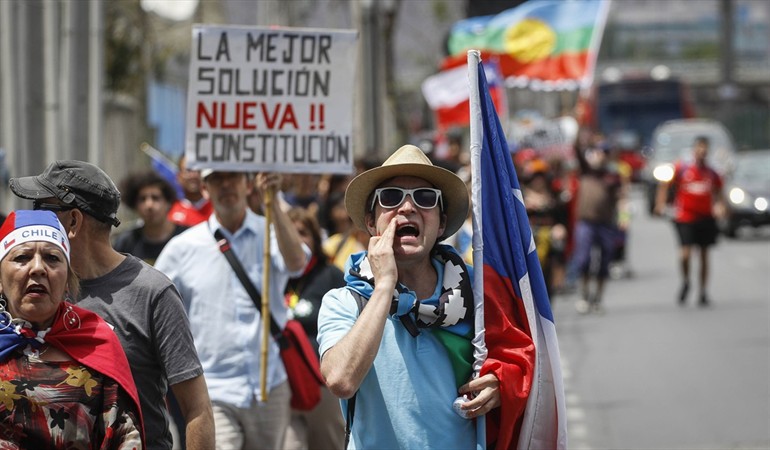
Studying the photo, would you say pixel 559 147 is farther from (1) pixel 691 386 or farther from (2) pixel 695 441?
(2) pixel 695 441

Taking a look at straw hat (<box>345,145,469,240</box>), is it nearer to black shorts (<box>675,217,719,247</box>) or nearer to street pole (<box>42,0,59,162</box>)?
street pole (<box>42,0,59,162</box>)

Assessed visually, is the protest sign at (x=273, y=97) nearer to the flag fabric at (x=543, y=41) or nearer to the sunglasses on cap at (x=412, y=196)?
the sunglasses on cap at (x=412, y=196)

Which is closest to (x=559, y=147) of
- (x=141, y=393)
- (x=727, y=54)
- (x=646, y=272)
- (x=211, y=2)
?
(x=646, y=272)

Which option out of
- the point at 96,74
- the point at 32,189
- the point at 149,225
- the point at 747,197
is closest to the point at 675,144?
A: the point at 747,197

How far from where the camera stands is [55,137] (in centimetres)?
939

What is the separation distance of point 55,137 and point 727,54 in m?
66.6


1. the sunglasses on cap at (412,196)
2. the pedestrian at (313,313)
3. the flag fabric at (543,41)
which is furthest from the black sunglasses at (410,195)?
the flag fabric at (543,41)

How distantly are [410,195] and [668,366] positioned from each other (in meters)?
8.81

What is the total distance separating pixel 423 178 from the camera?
4.56m

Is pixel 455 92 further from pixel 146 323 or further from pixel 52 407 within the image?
pixel 52 407

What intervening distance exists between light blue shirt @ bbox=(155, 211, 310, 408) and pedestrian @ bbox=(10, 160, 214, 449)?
1.72m

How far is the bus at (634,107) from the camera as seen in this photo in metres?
47.3

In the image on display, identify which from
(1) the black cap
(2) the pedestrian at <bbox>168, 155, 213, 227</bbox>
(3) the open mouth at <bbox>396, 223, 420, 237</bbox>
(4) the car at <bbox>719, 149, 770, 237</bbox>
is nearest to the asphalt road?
(2) the pedestrian at <bbox>168, 155, 213, 227</bbox>

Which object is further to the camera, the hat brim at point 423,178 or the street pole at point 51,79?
the street pole at point 51,79
